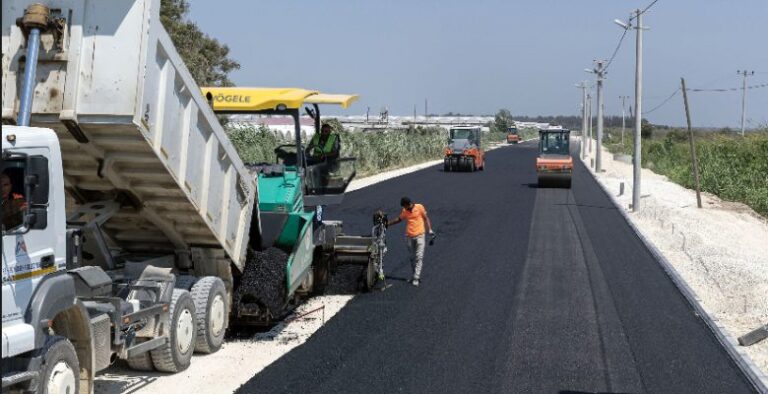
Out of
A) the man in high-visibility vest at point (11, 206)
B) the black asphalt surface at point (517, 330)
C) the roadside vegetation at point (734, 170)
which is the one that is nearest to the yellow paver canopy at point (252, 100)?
the black asphalt surface at point (517, 330)

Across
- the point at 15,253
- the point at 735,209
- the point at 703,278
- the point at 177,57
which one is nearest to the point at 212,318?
the point at 177,57

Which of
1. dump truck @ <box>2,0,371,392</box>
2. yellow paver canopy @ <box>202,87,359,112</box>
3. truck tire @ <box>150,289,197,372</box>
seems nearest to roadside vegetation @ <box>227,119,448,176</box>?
yellow paver canopy @ <box>202,87,359,112</box>

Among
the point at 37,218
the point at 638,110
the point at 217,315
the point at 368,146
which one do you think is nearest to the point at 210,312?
the point at 217,315

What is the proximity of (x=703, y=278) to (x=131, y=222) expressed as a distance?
1104cm

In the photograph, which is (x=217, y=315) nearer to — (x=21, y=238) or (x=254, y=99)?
(x=254, y=99)

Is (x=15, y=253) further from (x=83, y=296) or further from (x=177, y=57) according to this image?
(x=177, y=57)

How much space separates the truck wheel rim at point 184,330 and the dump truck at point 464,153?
4023 centimetres

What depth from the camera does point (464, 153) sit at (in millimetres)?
49812

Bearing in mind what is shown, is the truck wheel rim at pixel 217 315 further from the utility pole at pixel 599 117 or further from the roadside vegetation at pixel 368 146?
the utility pole at pixel 599 117

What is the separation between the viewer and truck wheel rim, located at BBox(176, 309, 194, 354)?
9.89 m

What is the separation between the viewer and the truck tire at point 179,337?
9648 mm

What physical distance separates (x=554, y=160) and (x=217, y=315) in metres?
28.0

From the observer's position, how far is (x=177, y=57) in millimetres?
9242

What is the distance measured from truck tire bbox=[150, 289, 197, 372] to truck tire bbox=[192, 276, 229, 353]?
152mm
